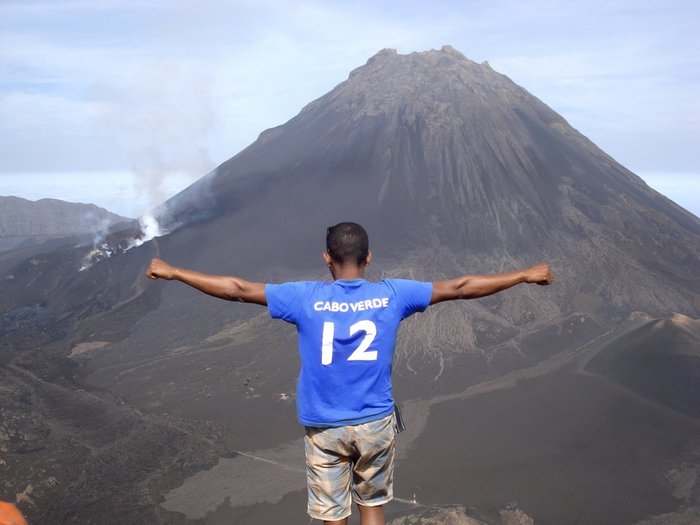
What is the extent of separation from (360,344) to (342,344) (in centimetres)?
8

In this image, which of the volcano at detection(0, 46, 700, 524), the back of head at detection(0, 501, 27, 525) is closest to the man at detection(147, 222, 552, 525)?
the back of head at detection(0, 501, 27, 525)

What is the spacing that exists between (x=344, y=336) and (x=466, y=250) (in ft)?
84.6

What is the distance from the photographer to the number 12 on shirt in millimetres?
3410

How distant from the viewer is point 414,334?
24.0 m

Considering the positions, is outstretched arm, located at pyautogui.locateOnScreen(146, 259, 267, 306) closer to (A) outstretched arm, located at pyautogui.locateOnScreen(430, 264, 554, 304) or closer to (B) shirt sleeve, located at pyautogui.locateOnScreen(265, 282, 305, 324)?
(B) shirt sleeve, located at pyautogui.locateOnScreen(265, 282, 305, 324)

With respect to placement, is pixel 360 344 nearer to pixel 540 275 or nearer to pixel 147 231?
pixel 540 275

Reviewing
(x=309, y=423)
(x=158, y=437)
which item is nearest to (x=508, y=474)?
(x=158, y=437)

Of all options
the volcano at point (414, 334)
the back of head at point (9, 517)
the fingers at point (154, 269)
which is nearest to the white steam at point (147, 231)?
the volcano at point (414, 334)

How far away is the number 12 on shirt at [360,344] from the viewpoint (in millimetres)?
3410

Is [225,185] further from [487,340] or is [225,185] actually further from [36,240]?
[36,240]

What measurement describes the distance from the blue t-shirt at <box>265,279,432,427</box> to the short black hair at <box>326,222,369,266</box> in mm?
192

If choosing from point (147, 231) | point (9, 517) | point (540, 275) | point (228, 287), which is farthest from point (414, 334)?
point (9, 517)

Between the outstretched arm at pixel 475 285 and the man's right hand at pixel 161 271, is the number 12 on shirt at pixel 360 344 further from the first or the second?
the man's right hand at pixel 161 271

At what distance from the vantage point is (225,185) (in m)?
37.0
